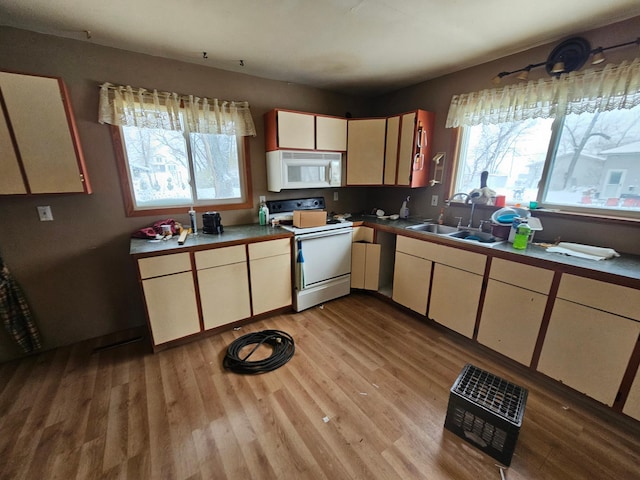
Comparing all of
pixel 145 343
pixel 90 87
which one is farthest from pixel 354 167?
pixel 145 343

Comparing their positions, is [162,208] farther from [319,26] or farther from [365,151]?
[365,151]

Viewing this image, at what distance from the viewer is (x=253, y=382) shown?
1867 mm

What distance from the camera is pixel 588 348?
1.59 m

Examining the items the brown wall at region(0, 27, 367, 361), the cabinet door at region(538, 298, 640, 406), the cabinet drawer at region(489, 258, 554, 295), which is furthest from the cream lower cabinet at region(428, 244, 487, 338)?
the brown wall at region(0, 27, 367, 361)

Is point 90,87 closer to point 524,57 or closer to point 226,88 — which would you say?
point 226,88

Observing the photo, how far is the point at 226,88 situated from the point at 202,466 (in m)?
2.92

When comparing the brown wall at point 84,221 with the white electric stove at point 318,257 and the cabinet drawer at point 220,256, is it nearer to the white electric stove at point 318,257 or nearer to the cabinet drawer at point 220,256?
the cabinet drawer at point 220,256

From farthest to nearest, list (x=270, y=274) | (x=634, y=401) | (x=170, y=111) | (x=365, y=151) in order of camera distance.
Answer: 1. (x=365, y=151)
2. (x=270, y=274)
3. (x=170, y=111)
4. (x=634, y=401)

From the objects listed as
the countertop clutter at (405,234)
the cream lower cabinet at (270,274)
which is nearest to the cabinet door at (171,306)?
the countertop clutter at (405,234)

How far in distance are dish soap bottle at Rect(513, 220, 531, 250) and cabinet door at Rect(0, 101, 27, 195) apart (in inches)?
137

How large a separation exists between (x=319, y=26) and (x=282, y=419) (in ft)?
8.46

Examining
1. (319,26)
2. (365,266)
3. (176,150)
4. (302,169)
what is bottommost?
(365,266)

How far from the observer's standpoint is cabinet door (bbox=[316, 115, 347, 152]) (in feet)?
9.46

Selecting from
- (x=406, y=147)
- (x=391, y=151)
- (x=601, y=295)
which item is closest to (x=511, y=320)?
(x=601, y=295)
